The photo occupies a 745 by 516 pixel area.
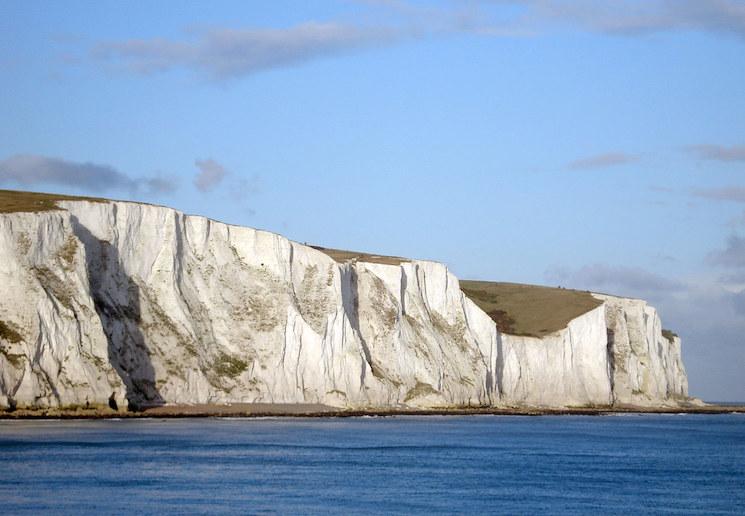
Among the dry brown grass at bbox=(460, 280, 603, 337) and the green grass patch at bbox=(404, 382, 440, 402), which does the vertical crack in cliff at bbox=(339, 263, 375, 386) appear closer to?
the green grass patch at bbox=(404, 382, 440, 402)

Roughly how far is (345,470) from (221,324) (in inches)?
1231

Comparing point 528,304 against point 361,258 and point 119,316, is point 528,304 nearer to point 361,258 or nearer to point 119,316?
point 361,258

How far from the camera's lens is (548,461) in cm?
4309

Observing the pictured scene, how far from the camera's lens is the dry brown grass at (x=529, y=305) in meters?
95.4

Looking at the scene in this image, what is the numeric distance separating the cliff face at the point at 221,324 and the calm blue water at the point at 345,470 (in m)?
4.20

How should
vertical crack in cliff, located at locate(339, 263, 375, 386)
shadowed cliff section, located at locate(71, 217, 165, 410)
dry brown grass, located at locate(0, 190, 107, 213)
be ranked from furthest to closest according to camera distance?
vertical crack in cliff, located at locate(339, 263, 375, 386), shadowed cliff section, located at locate(71, 217, 165, 410), dry brown grass, located at locate(0, 190, 107, 213)

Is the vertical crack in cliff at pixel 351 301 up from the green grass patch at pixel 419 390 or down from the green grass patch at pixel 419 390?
up

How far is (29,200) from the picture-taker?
59969 mm

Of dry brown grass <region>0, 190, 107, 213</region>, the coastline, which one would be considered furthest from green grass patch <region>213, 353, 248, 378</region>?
dry brown grass <region>0, 190, 107, 213</region>

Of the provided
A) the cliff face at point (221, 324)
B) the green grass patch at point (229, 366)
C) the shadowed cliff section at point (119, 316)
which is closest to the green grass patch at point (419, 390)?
the cliff face at point (221, 324)

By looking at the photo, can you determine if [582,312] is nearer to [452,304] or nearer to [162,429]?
[452,304]

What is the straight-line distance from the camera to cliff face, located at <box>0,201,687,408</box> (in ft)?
176

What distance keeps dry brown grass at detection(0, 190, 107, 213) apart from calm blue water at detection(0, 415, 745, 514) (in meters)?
11.5

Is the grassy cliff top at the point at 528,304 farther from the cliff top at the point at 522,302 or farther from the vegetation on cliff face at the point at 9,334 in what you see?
the vegetation on cliff face at the point at 9,334
